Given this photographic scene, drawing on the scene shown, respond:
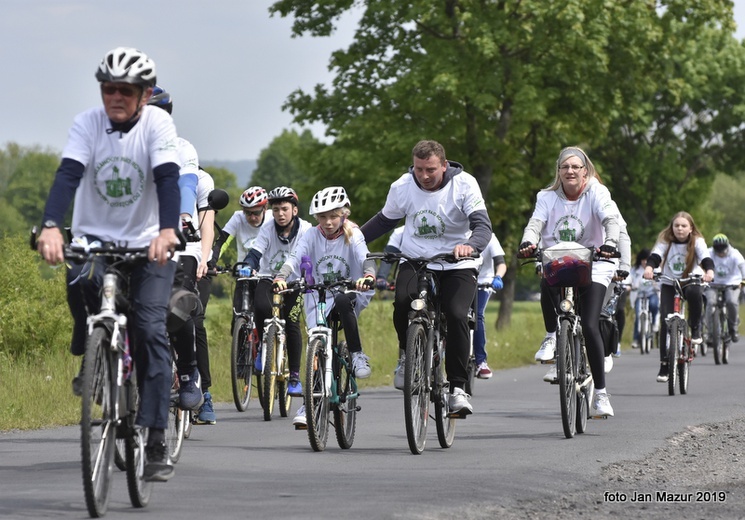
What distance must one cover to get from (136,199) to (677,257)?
1066 centimetres

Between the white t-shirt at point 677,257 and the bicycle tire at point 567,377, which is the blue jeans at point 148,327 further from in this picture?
the white t-shirt at point 677,257

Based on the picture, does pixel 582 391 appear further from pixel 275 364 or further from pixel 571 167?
pixel 275 364

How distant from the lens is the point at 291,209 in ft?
42.6

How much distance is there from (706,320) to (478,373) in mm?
9198

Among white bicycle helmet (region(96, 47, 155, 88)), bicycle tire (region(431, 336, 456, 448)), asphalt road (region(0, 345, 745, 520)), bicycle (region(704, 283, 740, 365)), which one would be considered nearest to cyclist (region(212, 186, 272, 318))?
asphalt road (region(0, 345, 745, 520))

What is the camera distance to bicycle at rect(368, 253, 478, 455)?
9672mm

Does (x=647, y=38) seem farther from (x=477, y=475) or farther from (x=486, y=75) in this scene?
(x=477, y=475)

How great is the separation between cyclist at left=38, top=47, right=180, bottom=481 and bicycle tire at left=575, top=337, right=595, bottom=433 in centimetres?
472

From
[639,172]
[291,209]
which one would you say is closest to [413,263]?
[291,209]

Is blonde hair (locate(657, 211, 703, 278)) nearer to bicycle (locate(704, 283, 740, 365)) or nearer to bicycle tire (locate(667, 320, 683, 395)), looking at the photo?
bicycle tire (locate(667, 320, 683, 395))

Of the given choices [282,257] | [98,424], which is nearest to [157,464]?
[98,424]

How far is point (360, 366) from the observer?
10.3m

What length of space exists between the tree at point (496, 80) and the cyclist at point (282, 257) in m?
20.0

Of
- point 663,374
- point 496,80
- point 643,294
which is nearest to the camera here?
point 663,374
